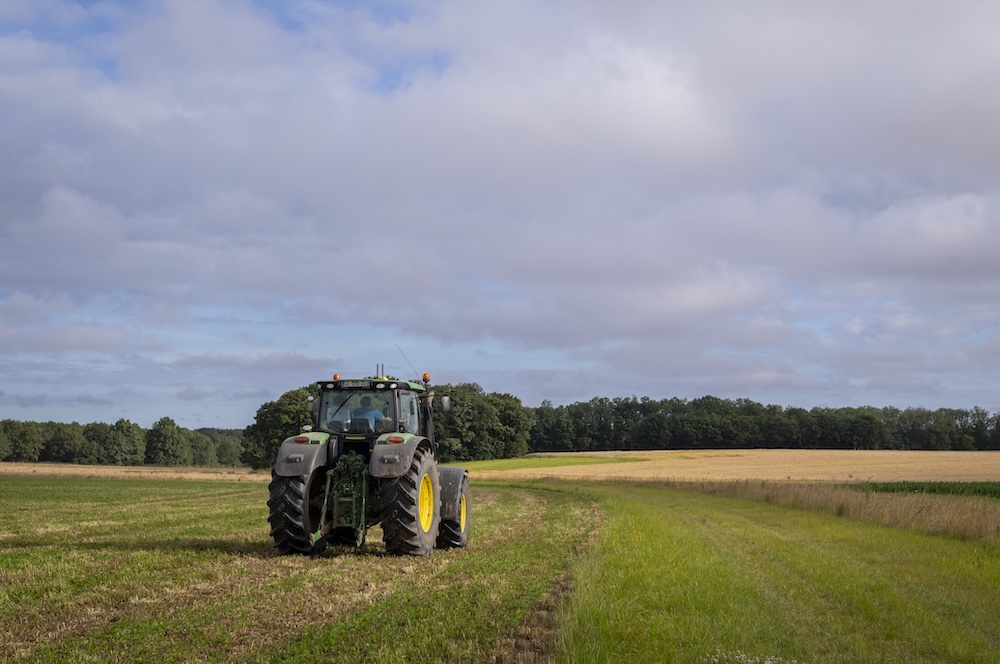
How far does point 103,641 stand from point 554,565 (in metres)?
6.31

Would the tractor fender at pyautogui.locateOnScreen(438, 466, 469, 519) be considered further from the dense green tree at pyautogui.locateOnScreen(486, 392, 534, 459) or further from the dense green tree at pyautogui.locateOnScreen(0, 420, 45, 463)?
the dense green tree at pyautogui.locateOnScreen(0, 420, 45, 463)

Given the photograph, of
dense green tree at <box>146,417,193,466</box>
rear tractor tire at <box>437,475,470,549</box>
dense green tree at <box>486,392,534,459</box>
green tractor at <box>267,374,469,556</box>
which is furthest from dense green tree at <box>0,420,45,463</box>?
rear tractor tire at <box>437,475,470,549</box>

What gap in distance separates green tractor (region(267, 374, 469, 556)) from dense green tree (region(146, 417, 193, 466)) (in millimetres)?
123209

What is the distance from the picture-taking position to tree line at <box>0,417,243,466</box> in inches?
4493

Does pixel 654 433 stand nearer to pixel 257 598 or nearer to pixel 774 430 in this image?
pixel 774 430

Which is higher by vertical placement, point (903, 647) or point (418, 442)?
point (418, 442)

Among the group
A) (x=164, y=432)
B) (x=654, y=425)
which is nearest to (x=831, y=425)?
(x=654, y=425)

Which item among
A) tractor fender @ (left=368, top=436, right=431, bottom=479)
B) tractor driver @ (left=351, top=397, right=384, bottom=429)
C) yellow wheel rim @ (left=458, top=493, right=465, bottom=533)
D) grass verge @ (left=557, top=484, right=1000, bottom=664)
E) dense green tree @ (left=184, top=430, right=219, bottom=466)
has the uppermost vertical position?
tractor driver @ (left=351, top=397, right=384, bottom=429)

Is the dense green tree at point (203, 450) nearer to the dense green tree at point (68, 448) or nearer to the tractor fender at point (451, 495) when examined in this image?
the dense green tree at point (68, 448)

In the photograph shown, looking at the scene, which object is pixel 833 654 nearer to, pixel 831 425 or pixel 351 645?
pixel 351 645

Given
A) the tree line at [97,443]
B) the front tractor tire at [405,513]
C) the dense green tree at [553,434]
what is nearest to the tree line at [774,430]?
the dense green tree at [553,434]

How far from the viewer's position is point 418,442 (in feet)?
40.7

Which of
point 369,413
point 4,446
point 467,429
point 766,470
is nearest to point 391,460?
point 369,413

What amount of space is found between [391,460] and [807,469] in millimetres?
59390
